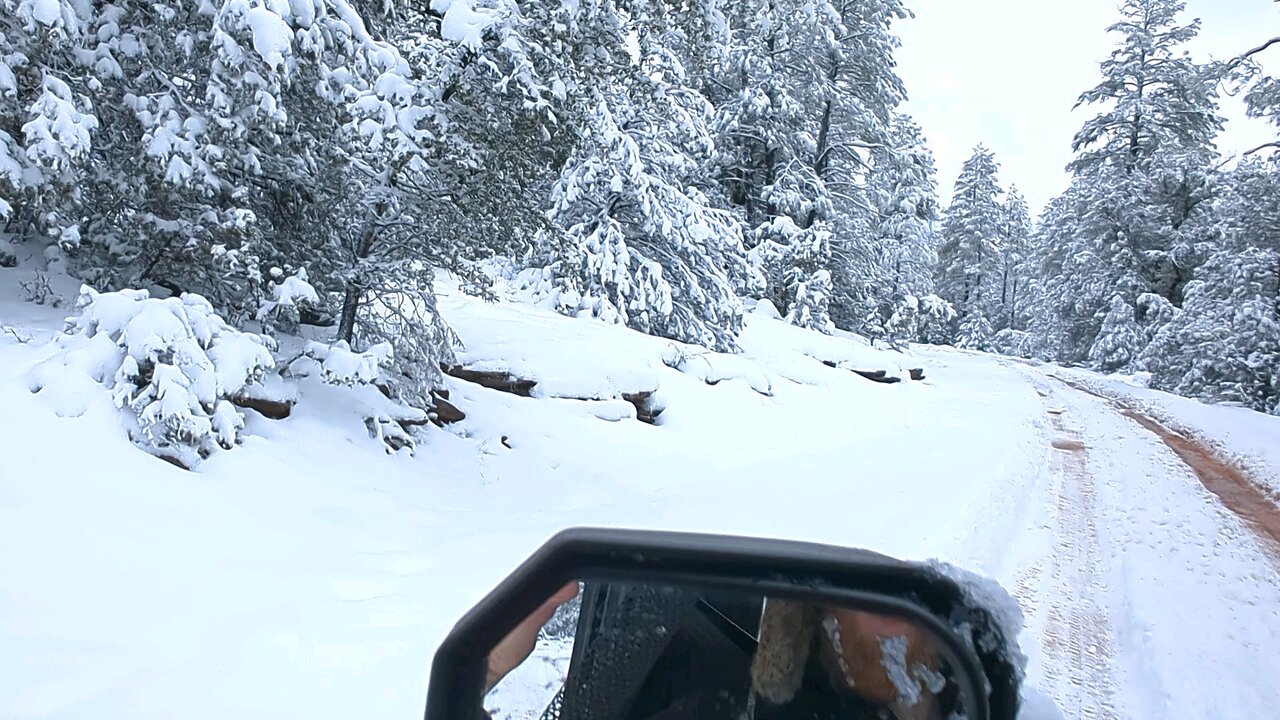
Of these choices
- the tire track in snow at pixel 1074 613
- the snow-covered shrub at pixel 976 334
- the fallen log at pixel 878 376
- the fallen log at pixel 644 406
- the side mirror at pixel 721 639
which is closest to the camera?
the side mirror at pixel 721 639

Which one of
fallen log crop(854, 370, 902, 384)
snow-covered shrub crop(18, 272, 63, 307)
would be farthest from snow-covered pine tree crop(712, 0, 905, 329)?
snow-covered shrub crop(18, 272, 63, 307)

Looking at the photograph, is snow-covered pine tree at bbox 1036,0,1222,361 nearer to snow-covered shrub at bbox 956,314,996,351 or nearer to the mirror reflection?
snow-covered shrub at bbox 956,314,996,351

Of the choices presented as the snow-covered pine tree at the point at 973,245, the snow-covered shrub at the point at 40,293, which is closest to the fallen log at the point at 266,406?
the snow-covered shrub at the point at 40,293

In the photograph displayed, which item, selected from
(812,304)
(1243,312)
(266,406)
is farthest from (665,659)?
(1243,312)

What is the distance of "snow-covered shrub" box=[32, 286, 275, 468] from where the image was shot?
511cm

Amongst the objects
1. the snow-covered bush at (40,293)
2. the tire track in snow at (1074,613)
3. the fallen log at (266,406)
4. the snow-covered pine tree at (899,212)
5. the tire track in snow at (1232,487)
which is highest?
the snow-covered pine tree at (899,212)

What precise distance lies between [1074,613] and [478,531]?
3804 millimetres

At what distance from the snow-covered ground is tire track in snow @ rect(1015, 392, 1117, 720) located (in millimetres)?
18

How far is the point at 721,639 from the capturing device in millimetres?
1419

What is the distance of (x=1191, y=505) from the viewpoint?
734cm

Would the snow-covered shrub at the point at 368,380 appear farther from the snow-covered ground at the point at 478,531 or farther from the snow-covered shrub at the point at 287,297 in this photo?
the snow-covered shrub at the point at 287,297

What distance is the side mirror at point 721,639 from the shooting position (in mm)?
1116

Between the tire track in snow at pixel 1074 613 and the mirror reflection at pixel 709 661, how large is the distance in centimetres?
225

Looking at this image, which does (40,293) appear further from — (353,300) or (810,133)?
(810,133)
